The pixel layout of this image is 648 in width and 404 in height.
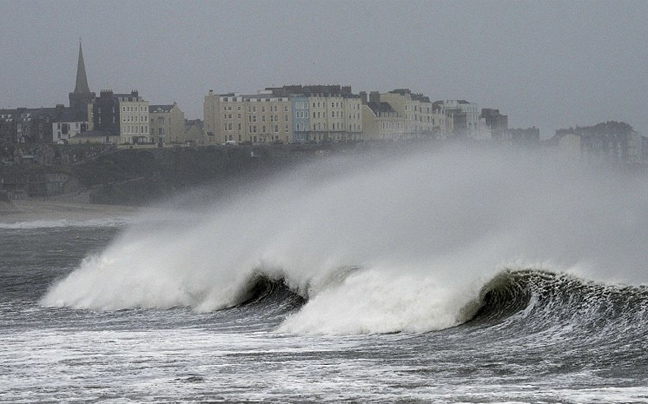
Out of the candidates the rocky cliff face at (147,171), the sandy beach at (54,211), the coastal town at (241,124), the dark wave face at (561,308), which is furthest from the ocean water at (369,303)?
the coastal town at (241,124)

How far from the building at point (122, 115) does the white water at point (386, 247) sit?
135279mm

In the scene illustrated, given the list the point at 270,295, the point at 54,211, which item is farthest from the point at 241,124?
the point at 270,295

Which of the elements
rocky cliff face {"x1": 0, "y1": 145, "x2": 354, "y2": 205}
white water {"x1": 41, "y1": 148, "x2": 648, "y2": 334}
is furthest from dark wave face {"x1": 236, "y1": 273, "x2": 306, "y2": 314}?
rocky cliff face {"x1": 0, "y1": 145, "x2": 354, "y2": 205}

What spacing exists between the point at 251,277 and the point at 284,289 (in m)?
1.52

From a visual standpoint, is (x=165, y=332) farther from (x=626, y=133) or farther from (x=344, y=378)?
(x=626, y=133)

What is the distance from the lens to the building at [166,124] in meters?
174

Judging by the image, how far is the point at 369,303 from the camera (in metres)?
20.0

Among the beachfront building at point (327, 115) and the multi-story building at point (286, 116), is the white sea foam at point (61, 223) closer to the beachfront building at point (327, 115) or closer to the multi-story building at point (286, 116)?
the multi-story building at point (286, 116)

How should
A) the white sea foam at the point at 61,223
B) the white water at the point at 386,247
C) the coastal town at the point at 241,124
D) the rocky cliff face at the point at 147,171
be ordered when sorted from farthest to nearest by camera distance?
the coastal town at the point at 241,124
the rocky cliff face at the point at 147,171
the white sea foam at the point at 61,223
the white water at the point at 386,247

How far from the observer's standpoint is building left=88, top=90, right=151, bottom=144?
559ft

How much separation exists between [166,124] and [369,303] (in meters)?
157

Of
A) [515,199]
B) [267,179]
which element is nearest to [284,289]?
[515,199]

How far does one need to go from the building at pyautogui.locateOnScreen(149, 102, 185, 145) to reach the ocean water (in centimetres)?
13952

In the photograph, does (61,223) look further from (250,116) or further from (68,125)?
(68,125)
